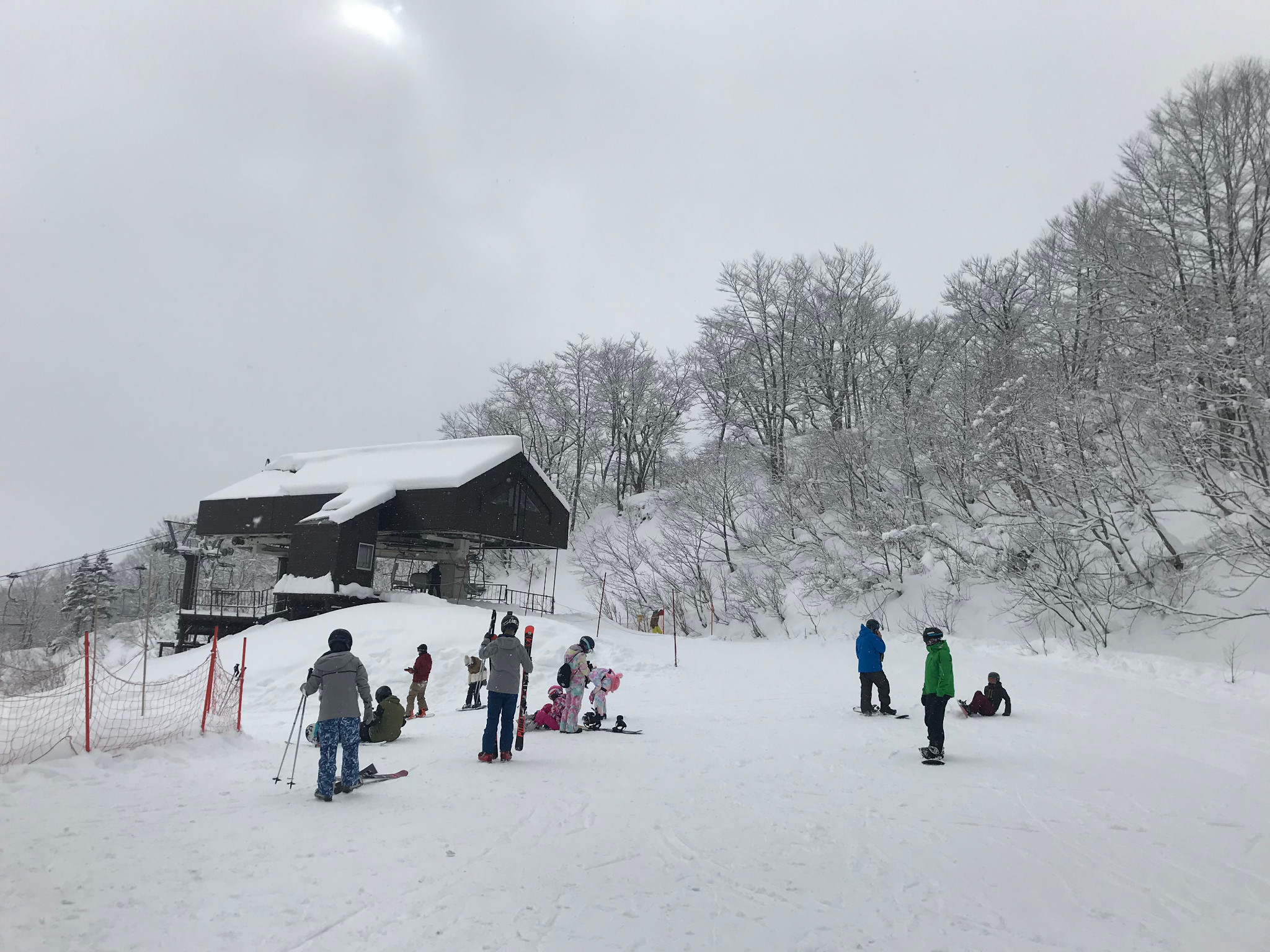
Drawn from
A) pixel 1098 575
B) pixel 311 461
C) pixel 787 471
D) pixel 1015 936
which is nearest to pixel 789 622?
pixel 787 471

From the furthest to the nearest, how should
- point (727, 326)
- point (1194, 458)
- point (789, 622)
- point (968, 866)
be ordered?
point (727, 326) → point (789, 622) → point (1194, 458) → point (968, 866)

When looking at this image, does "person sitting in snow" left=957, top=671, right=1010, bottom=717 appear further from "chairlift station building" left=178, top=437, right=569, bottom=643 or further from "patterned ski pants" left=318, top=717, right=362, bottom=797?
"chairlift station building" left=178, top=437, right=569, bottom=643

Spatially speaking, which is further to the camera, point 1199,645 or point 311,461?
point 311,461

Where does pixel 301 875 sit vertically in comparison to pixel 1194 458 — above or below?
below

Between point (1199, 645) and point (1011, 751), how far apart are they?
35.4 ft

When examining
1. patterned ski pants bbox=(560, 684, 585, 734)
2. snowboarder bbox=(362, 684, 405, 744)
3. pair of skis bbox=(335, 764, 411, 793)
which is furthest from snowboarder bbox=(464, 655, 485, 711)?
pair of skis bbox=(335, 764, 411, 793)

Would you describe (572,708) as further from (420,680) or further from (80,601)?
(80,601)

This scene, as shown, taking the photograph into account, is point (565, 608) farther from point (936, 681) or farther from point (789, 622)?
point (936, 681)

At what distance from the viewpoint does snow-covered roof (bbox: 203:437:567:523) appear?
91.7 ft

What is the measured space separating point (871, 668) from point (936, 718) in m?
3.45

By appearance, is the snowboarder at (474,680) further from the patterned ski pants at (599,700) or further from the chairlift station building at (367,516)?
the chairlift station building at (367,516)

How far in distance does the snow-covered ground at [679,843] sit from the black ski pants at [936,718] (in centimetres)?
32

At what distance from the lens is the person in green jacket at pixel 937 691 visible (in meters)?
8.53

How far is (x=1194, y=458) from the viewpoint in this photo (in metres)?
15.4
